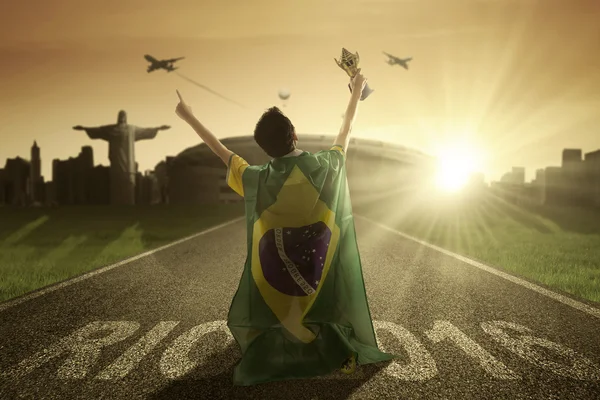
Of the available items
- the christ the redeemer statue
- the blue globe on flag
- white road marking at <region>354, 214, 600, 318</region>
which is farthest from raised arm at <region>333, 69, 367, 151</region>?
the christ the redeemer statue

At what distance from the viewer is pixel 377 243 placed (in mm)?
12078

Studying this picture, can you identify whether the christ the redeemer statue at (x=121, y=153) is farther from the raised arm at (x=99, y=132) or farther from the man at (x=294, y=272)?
the man at (x=294, y=272)

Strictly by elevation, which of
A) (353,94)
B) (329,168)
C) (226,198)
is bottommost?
(226,198)

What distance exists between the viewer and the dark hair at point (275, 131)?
310 cm

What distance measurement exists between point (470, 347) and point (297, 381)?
57.8 inches

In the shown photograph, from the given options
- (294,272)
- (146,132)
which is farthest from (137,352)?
(146,132)

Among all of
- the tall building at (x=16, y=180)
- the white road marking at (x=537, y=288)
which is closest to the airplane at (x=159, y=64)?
the white road marking at (x=537, y=288)

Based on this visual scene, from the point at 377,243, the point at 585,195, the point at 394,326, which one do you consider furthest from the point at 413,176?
the point at 394,326

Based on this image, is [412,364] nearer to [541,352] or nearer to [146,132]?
[541,352]

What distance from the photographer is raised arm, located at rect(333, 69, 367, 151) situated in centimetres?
344

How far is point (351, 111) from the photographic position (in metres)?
3.47

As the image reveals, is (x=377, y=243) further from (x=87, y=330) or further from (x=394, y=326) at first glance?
(x=87, y=330)

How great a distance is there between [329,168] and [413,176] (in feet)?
288

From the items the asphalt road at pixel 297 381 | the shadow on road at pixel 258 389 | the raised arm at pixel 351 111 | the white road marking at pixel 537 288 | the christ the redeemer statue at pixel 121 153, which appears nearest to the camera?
the shadow on road at pixel 258 389
